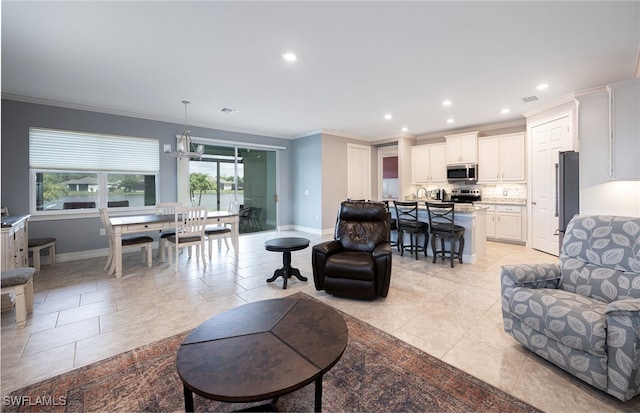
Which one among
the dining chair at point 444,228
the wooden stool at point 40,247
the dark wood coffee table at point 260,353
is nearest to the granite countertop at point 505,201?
the dining chair at point 444,228

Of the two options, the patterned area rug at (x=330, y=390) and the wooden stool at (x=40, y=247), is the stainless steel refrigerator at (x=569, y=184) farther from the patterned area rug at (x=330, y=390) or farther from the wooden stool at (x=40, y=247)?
the wooden stool at (x=40, y=247)

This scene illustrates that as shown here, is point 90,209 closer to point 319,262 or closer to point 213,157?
point 213,157

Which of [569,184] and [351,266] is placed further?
[569,184]

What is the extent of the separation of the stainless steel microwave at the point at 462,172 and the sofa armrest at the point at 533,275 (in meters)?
4.63

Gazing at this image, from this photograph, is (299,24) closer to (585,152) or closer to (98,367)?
(98,367)

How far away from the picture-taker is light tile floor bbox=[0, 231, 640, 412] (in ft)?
5.82

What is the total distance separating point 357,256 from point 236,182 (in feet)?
15.4

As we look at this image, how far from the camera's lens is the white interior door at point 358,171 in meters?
7.64

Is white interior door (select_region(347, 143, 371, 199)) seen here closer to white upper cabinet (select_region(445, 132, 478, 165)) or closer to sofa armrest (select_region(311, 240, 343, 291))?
white upper cabinet (select_region(445, 132, 478, 165))

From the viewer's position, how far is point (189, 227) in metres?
4.18

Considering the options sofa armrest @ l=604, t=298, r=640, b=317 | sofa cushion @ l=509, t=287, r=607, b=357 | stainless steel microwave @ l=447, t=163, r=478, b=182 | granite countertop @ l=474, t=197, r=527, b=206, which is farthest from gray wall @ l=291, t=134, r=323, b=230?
sofa armrest @ l=604, t=298, r=640, b=317

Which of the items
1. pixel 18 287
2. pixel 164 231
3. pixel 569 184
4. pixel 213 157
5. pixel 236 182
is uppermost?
pixel 213 157

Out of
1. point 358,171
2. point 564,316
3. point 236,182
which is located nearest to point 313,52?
point 564,316

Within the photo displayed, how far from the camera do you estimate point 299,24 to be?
8.02 feet
